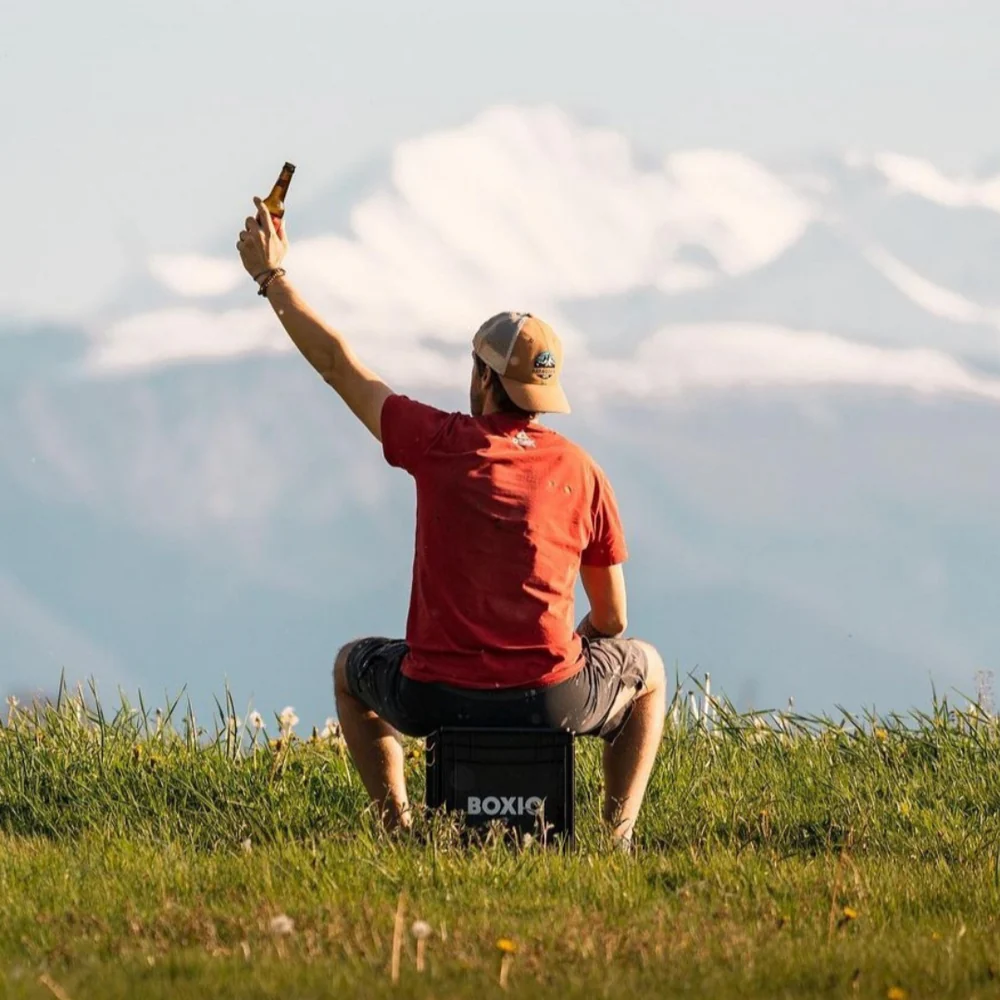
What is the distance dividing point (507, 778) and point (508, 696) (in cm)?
31

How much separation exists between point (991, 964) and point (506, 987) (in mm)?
1450

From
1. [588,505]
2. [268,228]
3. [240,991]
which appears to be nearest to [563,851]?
[588,505]

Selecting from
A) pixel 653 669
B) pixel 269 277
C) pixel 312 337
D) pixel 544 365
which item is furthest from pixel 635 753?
pixel 269 277

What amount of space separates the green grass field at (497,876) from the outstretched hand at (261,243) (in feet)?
7.32

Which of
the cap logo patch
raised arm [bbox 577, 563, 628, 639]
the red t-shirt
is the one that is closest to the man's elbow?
raised arm [bbox 577, 563, 628, 639]

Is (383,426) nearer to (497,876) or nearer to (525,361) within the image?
(525,361)

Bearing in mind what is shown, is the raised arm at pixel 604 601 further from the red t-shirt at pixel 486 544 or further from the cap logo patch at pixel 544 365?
the cap logo patch at pixel 544 365

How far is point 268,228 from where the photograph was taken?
22.7ft

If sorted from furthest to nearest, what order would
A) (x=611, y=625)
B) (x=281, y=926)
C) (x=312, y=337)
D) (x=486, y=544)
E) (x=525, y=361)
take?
(x=611, y=625), (x=312, y=337), (x=525, y=361), (x=486, y=544), (x=281, y=926)

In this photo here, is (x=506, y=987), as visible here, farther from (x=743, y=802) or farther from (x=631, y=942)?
(x=743, y=802)

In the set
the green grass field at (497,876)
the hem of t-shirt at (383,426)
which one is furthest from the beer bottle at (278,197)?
the green grass field at (497,876)

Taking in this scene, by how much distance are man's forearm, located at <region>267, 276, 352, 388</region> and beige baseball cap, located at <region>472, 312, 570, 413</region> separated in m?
0.55

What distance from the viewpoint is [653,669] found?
6.88 metres

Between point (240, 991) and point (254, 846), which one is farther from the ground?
point (254, 846)
